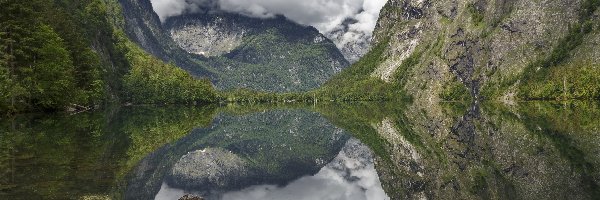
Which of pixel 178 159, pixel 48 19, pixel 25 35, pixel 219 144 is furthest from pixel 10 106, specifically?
pixel 178 159

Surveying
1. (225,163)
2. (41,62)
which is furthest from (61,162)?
(41,62)

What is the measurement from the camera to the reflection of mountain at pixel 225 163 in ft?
82.2

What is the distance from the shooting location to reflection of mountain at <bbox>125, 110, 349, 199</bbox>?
25.0 metres

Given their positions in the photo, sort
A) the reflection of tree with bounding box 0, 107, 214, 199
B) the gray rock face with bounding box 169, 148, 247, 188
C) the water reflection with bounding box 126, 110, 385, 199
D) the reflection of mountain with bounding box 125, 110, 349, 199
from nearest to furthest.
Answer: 1. the reflection of tree with bounding box 0, 107, 214, 199
2. the water reflection with bounding box 126, 110, 385, 199
3. the reflection of mountain with bounding box 125, 110, 349, 199
4. the gray rock face with bounding box 169, 148, 247, 188

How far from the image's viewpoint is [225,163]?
3691 cm

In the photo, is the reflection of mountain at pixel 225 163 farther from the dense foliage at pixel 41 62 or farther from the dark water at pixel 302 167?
the dense foliage at pixel 41 62

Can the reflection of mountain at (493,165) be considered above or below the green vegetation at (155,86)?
below

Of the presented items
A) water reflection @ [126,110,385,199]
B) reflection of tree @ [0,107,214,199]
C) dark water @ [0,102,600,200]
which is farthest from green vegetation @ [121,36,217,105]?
reflection of tree @ [0,107,214,199]

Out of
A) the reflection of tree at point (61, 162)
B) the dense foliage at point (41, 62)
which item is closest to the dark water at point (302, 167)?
the reflection of tree at point (61, 162)

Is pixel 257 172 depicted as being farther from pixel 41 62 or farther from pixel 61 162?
pixel 41 62

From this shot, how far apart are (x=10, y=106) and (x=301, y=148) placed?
40943 millimetres

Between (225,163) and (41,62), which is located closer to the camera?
(225,163)

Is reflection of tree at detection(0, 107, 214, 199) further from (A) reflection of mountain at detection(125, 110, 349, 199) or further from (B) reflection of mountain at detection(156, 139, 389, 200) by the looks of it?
(B) reflection of mountain at detection(156, 139, 389, 200)

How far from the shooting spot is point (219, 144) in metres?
49.3
